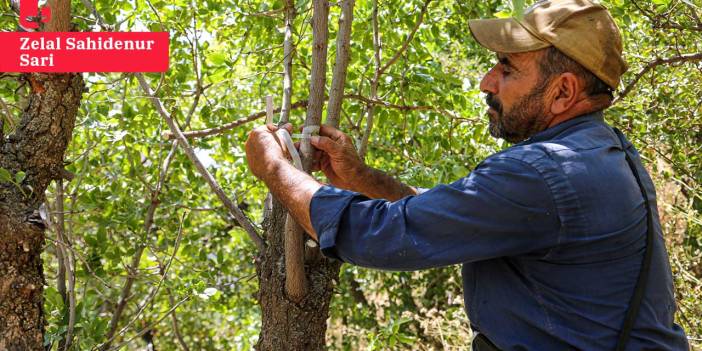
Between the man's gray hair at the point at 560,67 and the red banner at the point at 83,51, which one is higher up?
the man's gray hair at the point at 560,67

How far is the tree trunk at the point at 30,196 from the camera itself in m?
2.34

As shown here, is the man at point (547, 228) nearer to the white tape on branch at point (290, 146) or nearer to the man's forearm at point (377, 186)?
the white tape on branch at point (290, 146)

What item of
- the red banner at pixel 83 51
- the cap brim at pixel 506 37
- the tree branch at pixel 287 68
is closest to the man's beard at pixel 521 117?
the cap brim at pixel 506 37

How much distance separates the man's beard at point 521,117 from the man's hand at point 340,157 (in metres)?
0.47

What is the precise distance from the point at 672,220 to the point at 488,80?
9.04 ft

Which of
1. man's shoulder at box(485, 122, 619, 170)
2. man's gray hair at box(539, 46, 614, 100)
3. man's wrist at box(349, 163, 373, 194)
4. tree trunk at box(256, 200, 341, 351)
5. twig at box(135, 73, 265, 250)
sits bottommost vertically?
tree trunk at box(256, 200, 341, 351)

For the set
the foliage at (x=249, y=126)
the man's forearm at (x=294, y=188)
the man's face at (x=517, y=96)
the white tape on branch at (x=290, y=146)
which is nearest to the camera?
the man's forearm at (x=294, y=188)

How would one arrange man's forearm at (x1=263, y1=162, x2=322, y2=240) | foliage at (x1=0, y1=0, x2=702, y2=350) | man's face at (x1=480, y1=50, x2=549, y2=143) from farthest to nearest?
foliage at (x1=0, y1=0, x2=702, y2=350) → man's face at (x1=480, y1=50, x2=549, y2=143) → man's forearm at (x1=263, y1=162, x2=322, y2=240)

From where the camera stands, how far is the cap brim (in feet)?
6.07

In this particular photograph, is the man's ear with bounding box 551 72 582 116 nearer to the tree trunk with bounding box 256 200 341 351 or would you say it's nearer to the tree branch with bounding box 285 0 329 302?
the tree branch with bounding box 285 0 329 302

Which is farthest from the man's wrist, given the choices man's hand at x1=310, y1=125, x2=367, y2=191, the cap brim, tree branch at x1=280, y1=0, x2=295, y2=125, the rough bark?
the cap brim

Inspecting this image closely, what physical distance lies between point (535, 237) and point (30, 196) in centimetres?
169

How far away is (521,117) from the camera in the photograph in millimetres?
1911

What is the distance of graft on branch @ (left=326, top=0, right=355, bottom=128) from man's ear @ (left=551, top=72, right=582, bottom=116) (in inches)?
28.3
